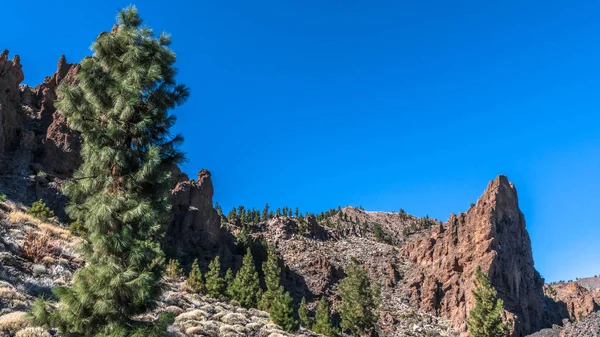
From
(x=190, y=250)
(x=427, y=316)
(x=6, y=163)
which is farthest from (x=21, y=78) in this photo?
(x=427, y=316)

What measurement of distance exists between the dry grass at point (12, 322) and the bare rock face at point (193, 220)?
236 ft

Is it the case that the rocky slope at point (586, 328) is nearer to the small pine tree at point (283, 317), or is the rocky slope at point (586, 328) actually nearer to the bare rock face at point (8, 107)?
the small pine tree at point (283, 317)

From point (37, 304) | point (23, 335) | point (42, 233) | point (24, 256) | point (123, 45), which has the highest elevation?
point (123, 45)

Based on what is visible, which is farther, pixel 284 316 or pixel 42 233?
pixel 284 316

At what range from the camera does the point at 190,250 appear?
84562 mm

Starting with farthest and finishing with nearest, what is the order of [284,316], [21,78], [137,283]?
[21,78] → [284,316] → [137,283]

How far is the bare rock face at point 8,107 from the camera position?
58.8 meters

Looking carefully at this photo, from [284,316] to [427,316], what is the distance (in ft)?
235

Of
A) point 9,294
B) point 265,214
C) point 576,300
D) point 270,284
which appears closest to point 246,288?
point 270,284

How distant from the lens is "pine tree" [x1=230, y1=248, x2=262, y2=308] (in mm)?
55944

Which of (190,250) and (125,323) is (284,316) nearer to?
(125,323)

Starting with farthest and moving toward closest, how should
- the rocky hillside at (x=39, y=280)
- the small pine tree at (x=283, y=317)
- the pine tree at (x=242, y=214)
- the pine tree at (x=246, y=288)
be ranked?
the pine tree at (x=242, y=214)
the pine tree at (x=246, y=288)
the small pine tree at (x=283, y=317)
the rocky hillside at (x=39, y=280)

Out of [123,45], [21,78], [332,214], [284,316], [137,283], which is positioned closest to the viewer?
[137,283]

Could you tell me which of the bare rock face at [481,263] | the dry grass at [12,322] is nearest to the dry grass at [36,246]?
the dry grass at [12,322]
